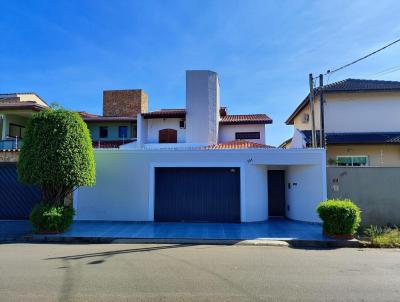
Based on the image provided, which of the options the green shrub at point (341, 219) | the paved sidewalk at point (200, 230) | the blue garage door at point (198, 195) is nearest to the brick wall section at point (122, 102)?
the blue garage door at point (198, 195)

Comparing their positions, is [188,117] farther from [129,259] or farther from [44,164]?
[129,259]

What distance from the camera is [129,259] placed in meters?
8.10

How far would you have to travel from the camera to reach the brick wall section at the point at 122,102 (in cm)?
3531

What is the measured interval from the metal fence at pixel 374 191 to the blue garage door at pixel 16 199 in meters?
13.0

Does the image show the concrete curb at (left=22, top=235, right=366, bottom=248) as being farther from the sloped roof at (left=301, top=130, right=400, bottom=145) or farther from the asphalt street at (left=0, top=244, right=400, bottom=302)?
the sloped roof at (left=301, top=130, right=400, bottom=145)

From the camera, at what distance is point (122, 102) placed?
35.7m

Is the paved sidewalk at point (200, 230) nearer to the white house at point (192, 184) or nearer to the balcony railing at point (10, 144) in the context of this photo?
the white house at point (192, 184)

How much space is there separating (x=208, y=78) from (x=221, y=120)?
4.33m

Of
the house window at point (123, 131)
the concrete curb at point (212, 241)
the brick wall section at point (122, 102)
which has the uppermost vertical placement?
the brick wall section at point (122, 102)

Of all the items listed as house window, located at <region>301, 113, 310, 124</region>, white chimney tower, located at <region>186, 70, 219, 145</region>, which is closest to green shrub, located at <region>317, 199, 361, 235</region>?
house window, located at <region>301, 113, 310, 124</region>

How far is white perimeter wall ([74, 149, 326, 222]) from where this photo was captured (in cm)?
1453

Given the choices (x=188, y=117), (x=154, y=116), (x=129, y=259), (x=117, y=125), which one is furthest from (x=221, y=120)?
(x=129, y=259)

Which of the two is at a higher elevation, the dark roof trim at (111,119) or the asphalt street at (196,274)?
the dark roof trim at (111,119)

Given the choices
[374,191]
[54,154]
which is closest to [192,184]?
[54,154]
